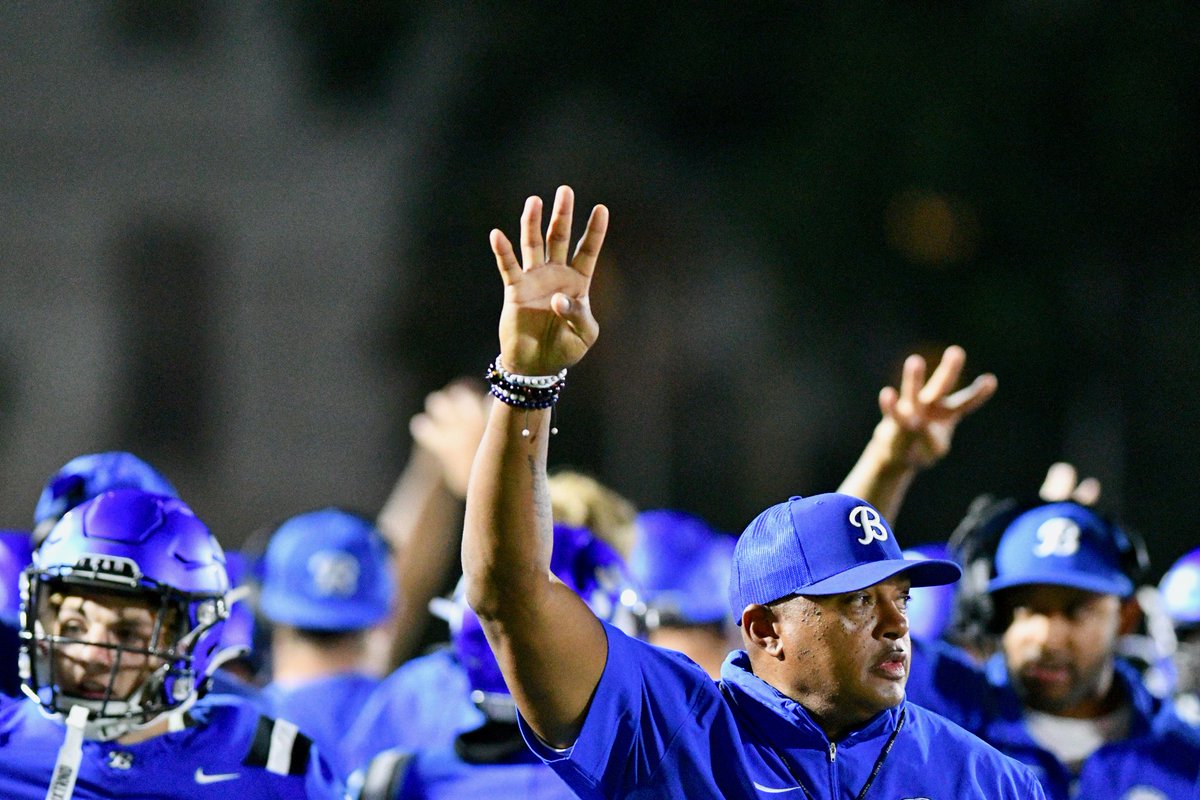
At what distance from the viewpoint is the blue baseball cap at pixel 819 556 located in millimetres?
3510

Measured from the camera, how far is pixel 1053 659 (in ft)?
16.1

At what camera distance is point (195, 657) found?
13.9ft

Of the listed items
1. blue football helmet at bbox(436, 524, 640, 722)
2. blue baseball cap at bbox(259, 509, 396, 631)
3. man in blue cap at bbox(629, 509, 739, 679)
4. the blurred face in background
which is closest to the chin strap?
blue football helmet at bbox(436, 524, 640, 722)

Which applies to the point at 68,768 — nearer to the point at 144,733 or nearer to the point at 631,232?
the point at 144,733

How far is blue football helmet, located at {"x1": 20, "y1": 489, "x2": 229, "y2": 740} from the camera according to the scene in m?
4.09

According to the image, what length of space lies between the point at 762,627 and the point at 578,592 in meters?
1.25

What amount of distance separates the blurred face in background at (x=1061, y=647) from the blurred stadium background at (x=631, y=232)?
1111 centimetres

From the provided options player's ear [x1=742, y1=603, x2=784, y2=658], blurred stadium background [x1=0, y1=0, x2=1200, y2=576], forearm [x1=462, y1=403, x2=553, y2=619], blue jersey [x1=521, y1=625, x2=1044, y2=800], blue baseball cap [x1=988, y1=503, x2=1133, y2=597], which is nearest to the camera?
forearm [x1=462, y1=403, x2=553, y2=619]

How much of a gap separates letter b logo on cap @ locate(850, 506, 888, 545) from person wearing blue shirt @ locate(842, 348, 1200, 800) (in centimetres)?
124

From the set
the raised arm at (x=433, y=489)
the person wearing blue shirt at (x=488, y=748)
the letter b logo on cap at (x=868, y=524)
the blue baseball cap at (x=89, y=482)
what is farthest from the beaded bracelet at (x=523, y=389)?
the raised arm at (x=433, y=489)

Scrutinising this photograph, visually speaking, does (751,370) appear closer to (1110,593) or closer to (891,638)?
(1110,593)

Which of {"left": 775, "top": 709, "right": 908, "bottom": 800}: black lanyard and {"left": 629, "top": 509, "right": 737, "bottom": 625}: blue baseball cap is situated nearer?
{"left": 775, "top": 709, "right": 908, "bottom": 800}: black lanyard

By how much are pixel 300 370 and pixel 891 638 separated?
54.0ft

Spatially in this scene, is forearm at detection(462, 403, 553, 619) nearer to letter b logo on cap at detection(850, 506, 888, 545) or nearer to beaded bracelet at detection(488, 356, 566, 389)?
beaded bracelet at detection(488, 356, 566, 389)
